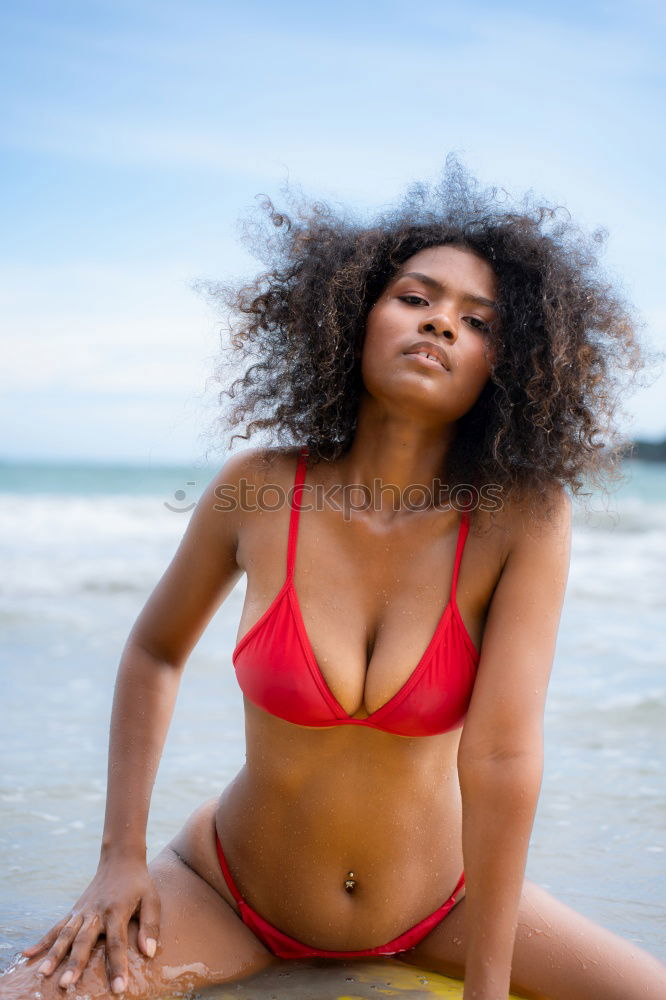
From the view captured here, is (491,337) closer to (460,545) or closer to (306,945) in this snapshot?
(460,545)

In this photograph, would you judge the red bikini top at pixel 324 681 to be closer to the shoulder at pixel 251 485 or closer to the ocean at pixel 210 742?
the shoulder at pixel 251 485

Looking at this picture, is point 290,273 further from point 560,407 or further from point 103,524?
point 103,524

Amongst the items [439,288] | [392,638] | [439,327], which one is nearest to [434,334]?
[439,327]

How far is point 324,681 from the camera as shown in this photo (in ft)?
7.73

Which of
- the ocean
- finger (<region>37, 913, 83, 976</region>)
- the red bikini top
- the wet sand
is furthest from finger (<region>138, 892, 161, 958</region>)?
the ocean

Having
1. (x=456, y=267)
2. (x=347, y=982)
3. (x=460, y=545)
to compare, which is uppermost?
(x=456, y=267)

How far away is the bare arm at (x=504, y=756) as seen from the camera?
220 centimetres

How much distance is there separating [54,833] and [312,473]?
202cm

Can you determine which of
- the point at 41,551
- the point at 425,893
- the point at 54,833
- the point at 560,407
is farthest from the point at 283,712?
the point at 41,551

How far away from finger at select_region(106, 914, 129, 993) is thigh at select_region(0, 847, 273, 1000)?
0.07 feet

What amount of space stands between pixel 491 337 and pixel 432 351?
0.21m

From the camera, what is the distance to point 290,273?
291cm

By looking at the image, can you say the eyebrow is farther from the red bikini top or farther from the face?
the red bikini top

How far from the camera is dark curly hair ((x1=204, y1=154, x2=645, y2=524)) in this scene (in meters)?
2.61
